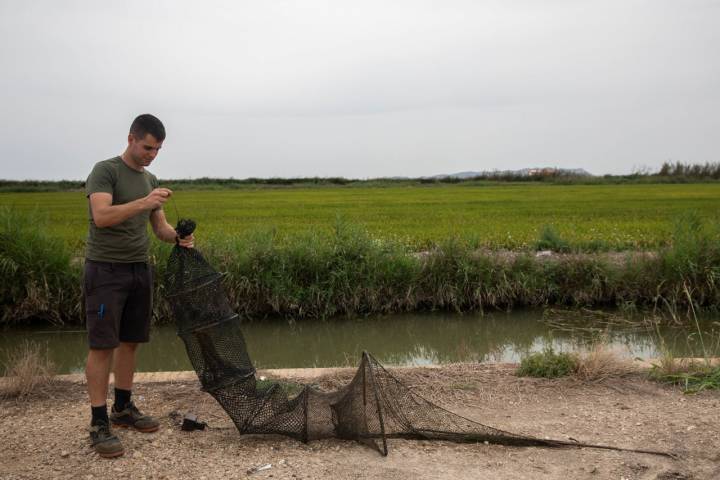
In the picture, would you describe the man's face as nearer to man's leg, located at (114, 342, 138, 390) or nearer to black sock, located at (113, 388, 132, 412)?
man's leg, located at (114, 342, 138, 390)

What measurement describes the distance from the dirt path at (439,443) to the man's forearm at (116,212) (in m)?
1.36

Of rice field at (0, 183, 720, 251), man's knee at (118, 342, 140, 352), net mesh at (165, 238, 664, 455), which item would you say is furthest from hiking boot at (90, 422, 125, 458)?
rice field at (0, 183, 720, 251)

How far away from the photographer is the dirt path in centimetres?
368

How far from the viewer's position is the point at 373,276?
9.55 metres

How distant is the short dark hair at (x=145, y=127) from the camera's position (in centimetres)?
382

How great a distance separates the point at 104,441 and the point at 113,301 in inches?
31.5

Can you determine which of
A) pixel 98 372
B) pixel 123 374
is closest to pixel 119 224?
pixel 98 372

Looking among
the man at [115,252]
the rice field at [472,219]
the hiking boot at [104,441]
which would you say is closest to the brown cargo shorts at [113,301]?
the man at [115,252]

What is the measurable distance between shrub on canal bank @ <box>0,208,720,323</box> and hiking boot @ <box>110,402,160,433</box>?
195 inches

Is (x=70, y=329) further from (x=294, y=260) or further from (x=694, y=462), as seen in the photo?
(x=694, y=462)

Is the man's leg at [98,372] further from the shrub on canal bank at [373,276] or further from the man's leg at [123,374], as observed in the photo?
the shrub on canal bank at [373,276]

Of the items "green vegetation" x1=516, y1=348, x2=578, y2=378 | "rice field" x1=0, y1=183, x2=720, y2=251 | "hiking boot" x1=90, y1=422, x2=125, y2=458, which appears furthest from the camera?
"rice field" x1=0, y1=183, x2=720, y2=251

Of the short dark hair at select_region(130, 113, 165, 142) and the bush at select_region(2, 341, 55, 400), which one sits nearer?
the short dark hair at select_region(130, 113, 165, 142)

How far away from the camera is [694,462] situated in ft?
12.4
